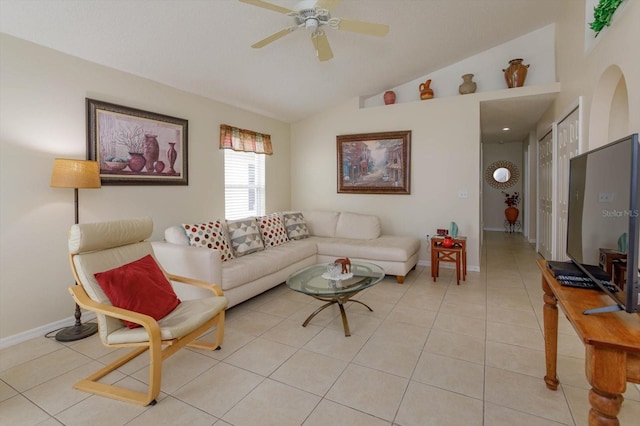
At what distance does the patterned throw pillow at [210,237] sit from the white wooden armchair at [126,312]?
71cm

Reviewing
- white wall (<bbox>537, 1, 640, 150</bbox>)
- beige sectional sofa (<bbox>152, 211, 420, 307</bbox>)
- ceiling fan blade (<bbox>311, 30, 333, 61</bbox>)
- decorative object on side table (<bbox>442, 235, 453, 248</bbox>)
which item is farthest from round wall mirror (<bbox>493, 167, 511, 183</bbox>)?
ceiling fan blade (<bbox>311, 30, 333, 61</bbox>)

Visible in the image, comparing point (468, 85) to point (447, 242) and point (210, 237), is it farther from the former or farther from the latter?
point (210, 237)

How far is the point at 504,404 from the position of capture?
178 cm

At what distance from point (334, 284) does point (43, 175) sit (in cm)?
263

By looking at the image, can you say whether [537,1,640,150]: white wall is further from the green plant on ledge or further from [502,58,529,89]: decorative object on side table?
[502,58,529,89]: decorative object on side table

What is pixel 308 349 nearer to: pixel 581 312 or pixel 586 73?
pixel 581 312

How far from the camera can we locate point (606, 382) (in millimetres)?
1010

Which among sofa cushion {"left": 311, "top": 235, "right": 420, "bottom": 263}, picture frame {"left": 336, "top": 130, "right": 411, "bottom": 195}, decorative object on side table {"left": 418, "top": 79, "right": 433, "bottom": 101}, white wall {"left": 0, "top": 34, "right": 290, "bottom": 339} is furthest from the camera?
picture frame {"left": 336, "top": 130, "right": 411, "bottom": 195}

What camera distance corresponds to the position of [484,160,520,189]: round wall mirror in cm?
856

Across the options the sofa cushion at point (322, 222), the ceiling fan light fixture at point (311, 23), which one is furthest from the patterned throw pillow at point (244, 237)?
the ceiling fan light fixture at point (311, 23)

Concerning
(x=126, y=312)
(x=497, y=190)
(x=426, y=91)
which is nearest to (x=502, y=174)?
(x=497, y=190)

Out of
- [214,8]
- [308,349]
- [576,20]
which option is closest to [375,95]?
[576,20]

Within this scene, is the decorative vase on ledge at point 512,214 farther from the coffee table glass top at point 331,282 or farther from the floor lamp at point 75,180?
the floor lamp at point 75,180

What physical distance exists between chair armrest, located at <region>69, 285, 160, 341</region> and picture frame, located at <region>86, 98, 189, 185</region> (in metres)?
1.40
